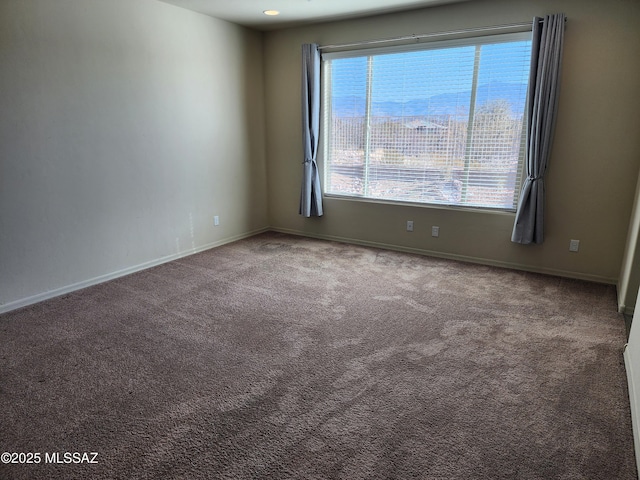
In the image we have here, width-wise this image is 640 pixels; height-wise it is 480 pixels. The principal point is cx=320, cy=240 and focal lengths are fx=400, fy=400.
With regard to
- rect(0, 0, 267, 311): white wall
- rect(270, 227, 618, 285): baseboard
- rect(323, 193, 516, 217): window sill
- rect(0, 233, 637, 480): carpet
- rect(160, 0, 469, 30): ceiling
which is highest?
rect(160, 0, 469, 30): ceiling

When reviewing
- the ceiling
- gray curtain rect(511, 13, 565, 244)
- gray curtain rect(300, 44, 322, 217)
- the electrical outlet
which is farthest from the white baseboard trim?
the electrical outlet

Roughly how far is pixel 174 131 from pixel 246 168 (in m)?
1.19

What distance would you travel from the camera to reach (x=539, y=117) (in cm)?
366

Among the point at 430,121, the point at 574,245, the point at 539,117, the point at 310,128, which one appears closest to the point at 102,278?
the point at 310,128

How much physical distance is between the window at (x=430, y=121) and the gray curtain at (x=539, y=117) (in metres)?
0.17

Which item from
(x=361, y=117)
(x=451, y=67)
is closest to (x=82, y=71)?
(x=361, y=117)

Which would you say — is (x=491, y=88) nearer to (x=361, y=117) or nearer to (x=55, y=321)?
(x=361, y=117)

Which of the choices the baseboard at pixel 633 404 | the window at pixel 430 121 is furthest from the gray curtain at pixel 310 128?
the baseboard at pixel 633 404

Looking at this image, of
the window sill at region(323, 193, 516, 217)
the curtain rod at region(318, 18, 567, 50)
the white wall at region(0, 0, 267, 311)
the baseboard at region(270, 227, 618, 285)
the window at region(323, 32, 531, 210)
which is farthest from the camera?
the window sill at region(323, 193, 516, 217)

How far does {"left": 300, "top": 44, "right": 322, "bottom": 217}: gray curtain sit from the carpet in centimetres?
165

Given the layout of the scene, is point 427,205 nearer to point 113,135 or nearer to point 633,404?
point 633,404

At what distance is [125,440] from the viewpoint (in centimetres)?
182

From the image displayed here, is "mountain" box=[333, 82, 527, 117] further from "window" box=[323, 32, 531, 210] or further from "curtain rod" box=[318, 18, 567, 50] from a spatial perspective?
"curtain rod" box=[318, 18, 567, 50]

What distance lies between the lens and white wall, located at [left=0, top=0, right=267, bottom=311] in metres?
3.10
